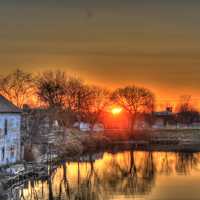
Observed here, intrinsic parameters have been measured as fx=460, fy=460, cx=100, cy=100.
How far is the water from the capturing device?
40.3m

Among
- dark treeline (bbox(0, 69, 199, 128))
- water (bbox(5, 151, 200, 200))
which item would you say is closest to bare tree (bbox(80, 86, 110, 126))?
dark treeline (bbox(0, 69, 199, 128))

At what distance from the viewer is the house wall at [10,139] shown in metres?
49.3

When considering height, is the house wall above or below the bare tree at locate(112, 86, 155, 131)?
below

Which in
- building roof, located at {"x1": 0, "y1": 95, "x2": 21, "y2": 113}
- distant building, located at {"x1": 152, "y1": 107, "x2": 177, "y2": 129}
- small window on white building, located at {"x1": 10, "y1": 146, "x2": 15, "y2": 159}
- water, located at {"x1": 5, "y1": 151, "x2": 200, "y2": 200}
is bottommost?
water, located at {"x1": 5, "y1": 151, "x2": 200, "y2": 200}

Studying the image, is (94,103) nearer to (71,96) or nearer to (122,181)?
(71,96)

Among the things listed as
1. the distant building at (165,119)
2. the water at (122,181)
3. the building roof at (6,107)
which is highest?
the distant building at (165,119)

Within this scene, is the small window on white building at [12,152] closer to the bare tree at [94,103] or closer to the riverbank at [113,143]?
the riverbank at [113,143]

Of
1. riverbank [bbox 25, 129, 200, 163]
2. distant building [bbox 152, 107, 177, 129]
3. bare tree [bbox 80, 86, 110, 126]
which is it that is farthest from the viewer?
distant building [bbox 152, 107, 177, 129]

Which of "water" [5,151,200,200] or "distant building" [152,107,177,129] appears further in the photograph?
"distant building" [152,107,177,129]

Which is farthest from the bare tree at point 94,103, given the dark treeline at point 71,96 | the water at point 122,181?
the water at point 122,181

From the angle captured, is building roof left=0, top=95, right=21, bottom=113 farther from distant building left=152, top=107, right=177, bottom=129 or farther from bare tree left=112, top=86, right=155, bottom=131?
distant building left=152, top=107, right=177, bottom=129

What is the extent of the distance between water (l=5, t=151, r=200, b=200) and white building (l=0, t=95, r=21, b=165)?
5171mm

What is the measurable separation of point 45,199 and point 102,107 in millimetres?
87336

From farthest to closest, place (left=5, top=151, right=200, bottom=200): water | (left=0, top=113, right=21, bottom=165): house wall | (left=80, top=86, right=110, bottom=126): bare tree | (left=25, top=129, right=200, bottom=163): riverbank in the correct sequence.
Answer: (left=80, top=86, right=110, bottom=126): bare tree < (left=25, top=129, right=200, bottom=163): riverbank < (left=0, top=113, right=21, bottom=165): house wall < (left=5, top=151, right=200, bottom=200): water
